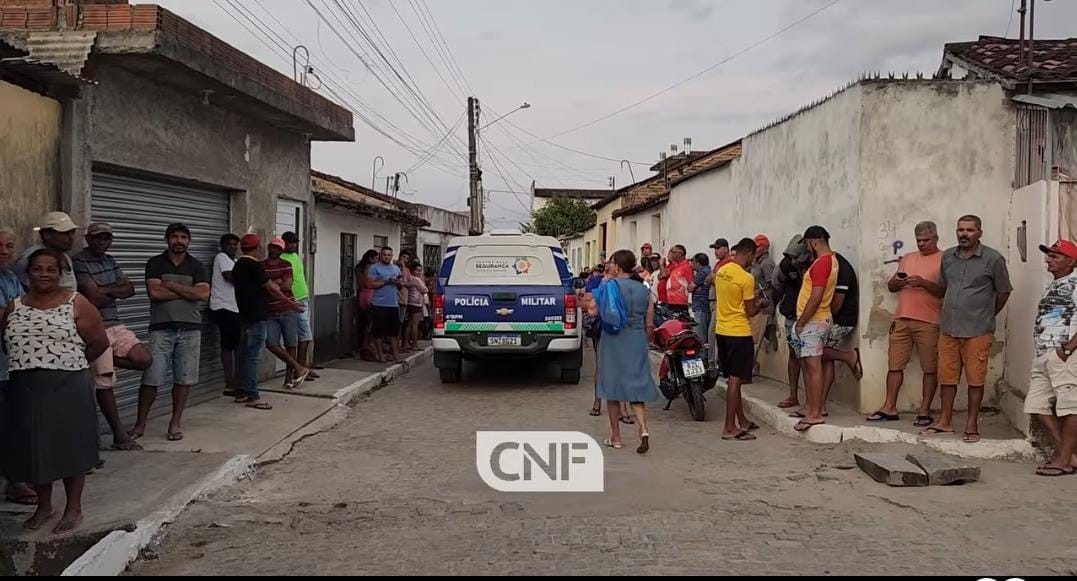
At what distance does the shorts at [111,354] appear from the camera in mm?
6602

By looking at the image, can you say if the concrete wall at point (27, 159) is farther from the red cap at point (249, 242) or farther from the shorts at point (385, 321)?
the shorts at point (385, 321)

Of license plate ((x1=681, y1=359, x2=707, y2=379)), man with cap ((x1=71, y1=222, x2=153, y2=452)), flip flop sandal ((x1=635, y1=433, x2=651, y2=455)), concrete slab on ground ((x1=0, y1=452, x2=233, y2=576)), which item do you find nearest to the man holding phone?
license plate ((x1=681, y1=359, x2=707, y2=379))

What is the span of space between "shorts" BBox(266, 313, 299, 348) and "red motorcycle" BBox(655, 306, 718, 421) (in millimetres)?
4275

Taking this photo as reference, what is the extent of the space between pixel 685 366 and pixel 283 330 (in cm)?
470

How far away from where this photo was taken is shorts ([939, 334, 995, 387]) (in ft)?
25.2

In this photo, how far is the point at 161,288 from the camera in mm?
7559

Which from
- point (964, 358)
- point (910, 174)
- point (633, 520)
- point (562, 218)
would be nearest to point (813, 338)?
point (964, 358)

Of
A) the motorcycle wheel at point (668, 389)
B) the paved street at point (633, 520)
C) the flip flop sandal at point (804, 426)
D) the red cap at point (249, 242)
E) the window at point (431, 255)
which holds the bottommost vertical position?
the paved street at point (633, 520)

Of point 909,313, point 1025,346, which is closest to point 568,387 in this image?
point 909,313

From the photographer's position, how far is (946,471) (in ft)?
21.9

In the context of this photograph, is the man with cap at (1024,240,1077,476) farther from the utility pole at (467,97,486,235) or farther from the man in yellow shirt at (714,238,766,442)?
the utility pole at (467,97,486,235)

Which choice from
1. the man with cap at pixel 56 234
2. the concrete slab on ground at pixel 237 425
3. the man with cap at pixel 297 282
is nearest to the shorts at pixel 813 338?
the concrete slab on ground at pixel 237 425

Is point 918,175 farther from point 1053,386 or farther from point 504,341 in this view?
point 504,341

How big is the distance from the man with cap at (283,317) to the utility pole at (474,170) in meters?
20.1
